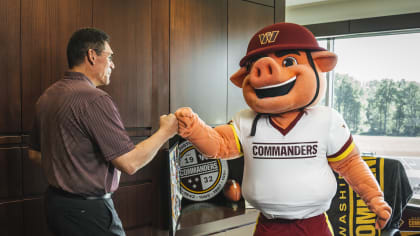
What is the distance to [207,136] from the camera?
135 centimetres

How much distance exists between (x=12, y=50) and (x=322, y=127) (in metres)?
1.56

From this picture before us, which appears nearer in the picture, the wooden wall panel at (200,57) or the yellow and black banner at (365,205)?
the yellow and black banner at (365,205)

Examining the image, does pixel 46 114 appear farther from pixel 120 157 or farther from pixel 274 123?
pixel 274 123

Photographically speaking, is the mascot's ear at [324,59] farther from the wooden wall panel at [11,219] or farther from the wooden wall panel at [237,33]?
the wooden wall panel at [11,219]

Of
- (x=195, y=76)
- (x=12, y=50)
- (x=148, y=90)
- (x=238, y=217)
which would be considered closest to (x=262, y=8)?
(x=195, y=76)

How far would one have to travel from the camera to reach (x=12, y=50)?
1773 millimetres

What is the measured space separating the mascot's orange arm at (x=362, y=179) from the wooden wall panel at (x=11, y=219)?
158 centimetres

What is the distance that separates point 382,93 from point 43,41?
3.25m

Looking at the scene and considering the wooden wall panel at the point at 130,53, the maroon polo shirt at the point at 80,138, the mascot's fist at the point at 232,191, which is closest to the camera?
the maroon polo shirt at the point at 80,138

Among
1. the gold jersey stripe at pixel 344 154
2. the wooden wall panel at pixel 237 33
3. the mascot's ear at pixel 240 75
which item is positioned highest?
the wooden wall panel at pixel 237 33

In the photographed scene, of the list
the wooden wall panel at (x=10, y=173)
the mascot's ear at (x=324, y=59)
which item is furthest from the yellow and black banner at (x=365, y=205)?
the wooden wall panel at (x=10, y=173)

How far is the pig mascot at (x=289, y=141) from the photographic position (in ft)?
4.14

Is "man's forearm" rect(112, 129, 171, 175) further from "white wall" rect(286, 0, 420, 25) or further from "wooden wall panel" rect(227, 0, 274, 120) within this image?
"white wall" rect(286, 0, 420, 25)

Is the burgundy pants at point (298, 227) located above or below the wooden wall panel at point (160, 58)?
below
